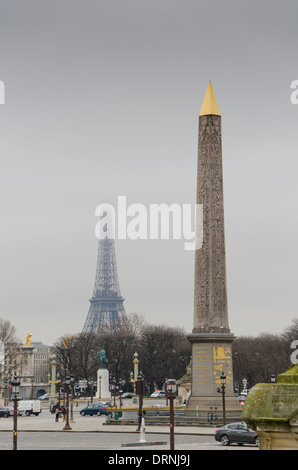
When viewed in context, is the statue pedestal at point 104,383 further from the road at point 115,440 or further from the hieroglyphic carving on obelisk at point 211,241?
the hieroglyphic carving on obelisk at point 211,241

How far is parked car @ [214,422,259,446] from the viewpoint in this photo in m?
32.6

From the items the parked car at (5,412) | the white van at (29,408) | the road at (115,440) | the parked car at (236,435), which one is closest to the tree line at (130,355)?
the white van at (29,408)

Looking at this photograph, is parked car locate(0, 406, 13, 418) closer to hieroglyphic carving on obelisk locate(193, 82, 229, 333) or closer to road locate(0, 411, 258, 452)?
road locate(0, 411, 258, 452)

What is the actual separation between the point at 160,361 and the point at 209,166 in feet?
237

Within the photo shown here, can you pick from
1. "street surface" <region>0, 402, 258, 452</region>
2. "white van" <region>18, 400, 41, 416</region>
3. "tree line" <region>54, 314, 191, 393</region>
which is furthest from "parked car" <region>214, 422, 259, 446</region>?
"tree line" <region>54, 314, 191, 393</region>

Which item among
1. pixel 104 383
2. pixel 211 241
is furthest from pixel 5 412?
pixel 104 383

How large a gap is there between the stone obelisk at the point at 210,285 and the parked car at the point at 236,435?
12.3 metres

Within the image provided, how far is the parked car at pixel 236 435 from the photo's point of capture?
32625 millimetres

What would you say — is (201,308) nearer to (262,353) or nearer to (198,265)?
(198,265)

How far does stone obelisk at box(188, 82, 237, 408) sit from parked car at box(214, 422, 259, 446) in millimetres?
12256

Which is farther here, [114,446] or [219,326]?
[219,326]
